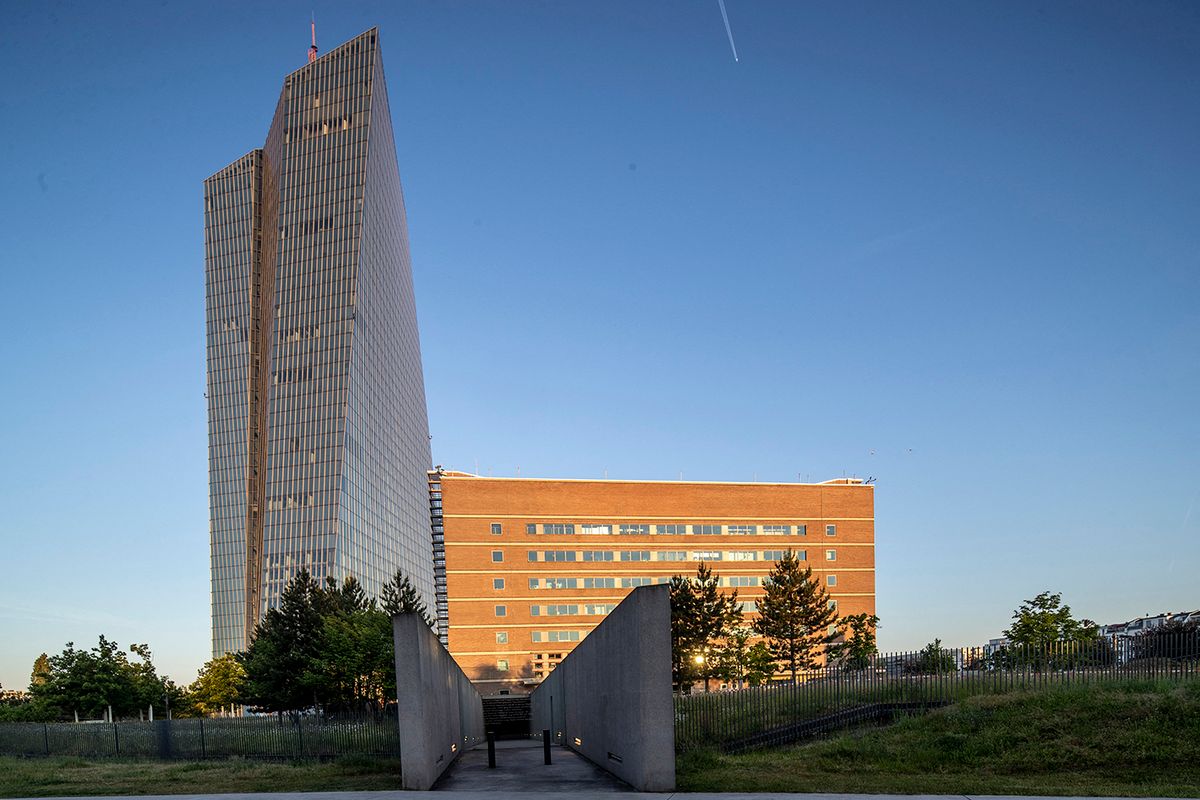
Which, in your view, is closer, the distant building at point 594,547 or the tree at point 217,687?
the tree at point 217,687

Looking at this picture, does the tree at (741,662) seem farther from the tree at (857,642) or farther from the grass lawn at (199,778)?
the grass lawn at (199,778)

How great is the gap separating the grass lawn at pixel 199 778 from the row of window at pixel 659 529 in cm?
7624

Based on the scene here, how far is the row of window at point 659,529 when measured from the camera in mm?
103000

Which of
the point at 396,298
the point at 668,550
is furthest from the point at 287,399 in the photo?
the point at 668,550

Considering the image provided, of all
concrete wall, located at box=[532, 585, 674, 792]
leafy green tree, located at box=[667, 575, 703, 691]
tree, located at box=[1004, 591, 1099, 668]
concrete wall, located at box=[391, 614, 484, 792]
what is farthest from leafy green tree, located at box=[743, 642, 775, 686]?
concrete wall, located at box=[391, 614, 484, 792]

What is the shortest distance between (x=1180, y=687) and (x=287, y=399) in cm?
11881

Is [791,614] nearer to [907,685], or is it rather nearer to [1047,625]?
[1047,625]

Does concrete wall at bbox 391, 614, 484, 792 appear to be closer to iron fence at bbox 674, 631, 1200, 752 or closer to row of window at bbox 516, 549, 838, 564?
iron fence at bbox 674, 631, 1200, 752

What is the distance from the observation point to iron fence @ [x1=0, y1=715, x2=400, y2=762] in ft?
80.0

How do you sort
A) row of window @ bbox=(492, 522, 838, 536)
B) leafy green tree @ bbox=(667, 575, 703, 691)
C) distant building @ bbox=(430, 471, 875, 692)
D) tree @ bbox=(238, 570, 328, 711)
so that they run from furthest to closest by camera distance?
row of window @ bbox=(492, 522, 838, 536) → distant building @ bbox=(430, 471, 875, 692) → leafy green tree @ bbox=(667, 575, 703, 691) → tree @ bbox=(238, 570, 328, 711)

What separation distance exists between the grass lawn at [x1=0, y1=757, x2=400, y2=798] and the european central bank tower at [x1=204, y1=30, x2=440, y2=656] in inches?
3703

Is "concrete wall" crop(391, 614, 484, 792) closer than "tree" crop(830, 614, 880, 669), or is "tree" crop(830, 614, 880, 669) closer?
"concrete wall" crop(391, 614, 484, 792)

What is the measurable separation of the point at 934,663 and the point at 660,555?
82605 mm

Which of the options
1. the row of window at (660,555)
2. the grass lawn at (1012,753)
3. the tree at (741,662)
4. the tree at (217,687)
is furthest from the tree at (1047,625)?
the tree at (217,687)
